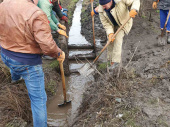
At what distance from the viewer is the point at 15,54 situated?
2.33 meters

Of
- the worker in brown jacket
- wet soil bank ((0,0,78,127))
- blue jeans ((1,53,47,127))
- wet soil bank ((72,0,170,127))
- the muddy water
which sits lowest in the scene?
the muddy water

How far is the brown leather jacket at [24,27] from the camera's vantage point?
2109mm

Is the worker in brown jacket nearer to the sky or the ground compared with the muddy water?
nearer to the sky

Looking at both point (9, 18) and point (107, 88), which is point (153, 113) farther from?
point (9, 18)

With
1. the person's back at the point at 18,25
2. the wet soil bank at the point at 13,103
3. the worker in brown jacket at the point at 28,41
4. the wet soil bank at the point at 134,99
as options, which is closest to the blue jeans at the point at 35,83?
the worker in brown jacket at the point at 28,41

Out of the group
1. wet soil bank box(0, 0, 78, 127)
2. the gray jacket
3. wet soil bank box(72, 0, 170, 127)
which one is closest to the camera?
wet soil bank box(72, 0, 170, 127)

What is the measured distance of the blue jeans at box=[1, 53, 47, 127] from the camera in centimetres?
243

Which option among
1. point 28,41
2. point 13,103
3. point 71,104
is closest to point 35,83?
point 28,41

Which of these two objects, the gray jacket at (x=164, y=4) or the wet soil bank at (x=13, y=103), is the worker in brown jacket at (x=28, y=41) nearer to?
the wet soil bank at (x=13, y=103)

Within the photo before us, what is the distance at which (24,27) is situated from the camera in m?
2.14

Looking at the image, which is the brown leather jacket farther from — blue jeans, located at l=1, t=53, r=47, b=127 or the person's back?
blue jeans, located at l=1, t=53, r=47, b=127

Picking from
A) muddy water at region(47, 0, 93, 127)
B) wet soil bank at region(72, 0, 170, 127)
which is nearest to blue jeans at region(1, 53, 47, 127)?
wet soil bank at region(72, 0, 170, 127)

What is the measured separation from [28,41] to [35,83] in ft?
2.09

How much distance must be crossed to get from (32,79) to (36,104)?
1.31 feet
